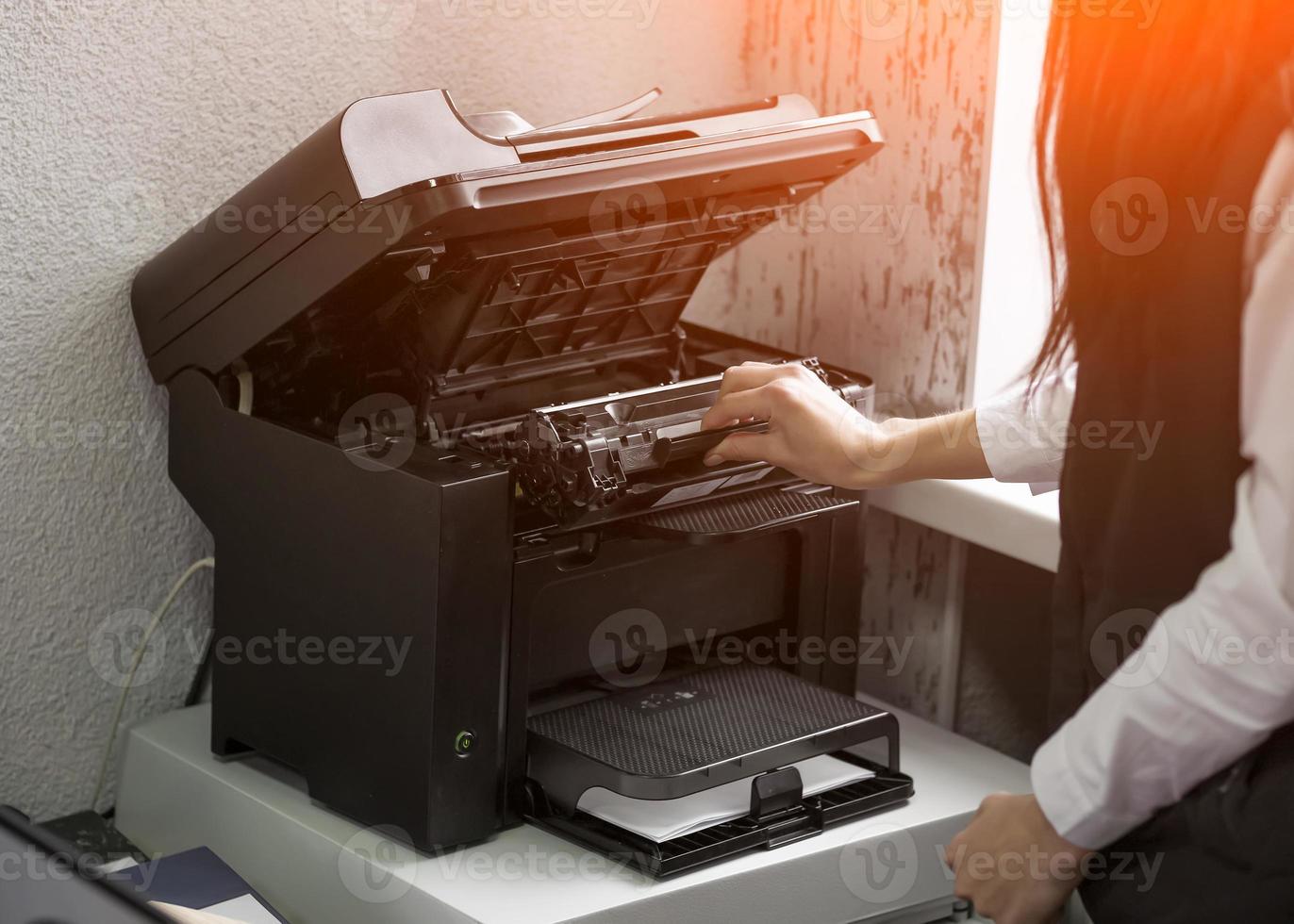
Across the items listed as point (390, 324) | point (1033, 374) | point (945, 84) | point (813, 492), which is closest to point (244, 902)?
point (390, 324)

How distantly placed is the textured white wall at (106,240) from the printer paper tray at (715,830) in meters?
0.45

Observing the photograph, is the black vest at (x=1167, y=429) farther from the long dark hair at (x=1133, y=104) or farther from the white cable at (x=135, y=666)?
the white cable at (x=135, y=666)

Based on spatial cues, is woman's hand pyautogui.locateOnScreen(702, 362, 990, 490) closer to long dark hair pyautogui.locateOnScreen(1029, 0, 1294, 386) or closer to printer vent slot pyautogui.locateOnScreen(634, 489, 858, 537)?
printer vent slot pyautogui.locateOnScreen(634, 489, 858, 537)

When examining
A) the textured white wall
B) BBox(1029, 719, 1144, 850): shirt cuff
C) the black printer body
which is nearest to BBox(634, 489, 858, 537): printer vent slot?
the black printer body

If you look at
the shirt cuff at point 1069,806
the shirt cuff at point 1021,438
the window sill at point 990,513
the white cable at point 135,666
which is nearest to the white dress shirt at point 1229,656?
the shirt cuff at point 1069,806

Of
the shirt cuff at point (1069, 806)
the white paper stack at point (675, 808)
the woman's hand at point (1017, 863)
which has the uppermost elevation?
the shirt cuff at point (1069, 806)

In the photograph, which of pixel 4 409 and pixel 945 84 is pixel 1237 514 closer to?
pixel 945 84

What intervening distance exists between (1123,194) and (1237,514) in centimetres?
16

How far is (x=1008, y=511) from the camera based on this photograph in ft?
3.91

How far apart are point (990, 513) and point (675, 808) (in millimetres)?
406

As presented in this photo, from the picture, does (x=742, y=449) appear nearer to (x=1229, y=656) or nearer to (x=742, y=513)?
(x=742, y=513)

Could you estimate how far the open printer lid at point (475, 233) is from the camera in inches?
35.0

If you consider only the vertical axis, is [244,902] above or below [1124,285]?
below

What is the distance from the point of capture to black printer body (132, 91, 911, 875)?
0.93 meters
